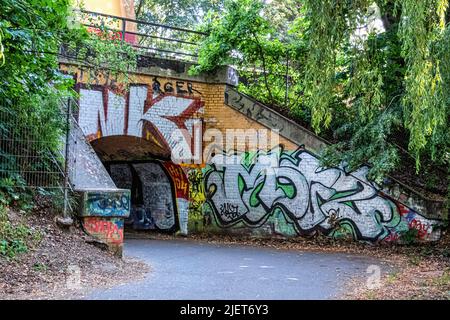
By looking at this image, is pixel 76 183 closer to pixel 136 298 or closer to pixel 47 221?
pixel 47 221

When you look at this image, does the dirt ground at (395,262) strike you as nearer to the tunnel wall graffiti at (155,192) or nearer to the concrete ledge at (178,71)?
the tunnel wall graffiti at (155,192)

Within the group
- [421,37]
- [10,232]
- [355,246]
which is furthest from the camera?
[355,246]

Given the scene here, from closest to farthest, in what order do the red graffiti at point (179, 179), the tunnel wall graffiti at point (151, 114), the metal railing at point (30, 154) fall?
the metal railing at point (30, 154) → the tunnel wall graffiti at point (151, 114) → the red graffiti at point (179, 179)

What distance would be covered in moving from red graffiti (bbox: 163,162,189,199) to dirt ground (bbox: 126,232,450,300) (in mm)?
1302

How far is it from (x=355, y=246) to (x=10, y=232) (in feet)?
25.9

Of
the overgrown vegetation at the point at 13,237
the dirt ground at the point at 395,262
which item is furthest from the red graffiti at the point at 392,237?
the overgrown vegetation at the point at 13,237

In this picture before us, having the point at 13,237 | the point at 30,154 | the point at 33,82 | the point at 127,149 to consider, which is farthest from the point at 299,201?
the point at 33,82

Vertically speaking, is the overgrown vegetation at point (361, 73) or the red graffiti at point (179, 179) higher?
the overgrown vegetation at point (361, 73)

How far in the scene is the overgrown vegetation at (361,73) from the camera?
23.0 feet

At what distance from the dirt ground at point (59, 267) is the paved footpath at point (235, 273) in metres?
0.40

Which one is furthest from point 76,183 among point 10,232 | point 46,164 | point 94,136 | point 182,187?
point 182,187

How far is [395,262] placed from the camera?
1011 centimetres

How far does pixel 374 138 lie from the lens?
11.5m

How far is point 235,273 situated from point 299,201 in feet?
17.3
